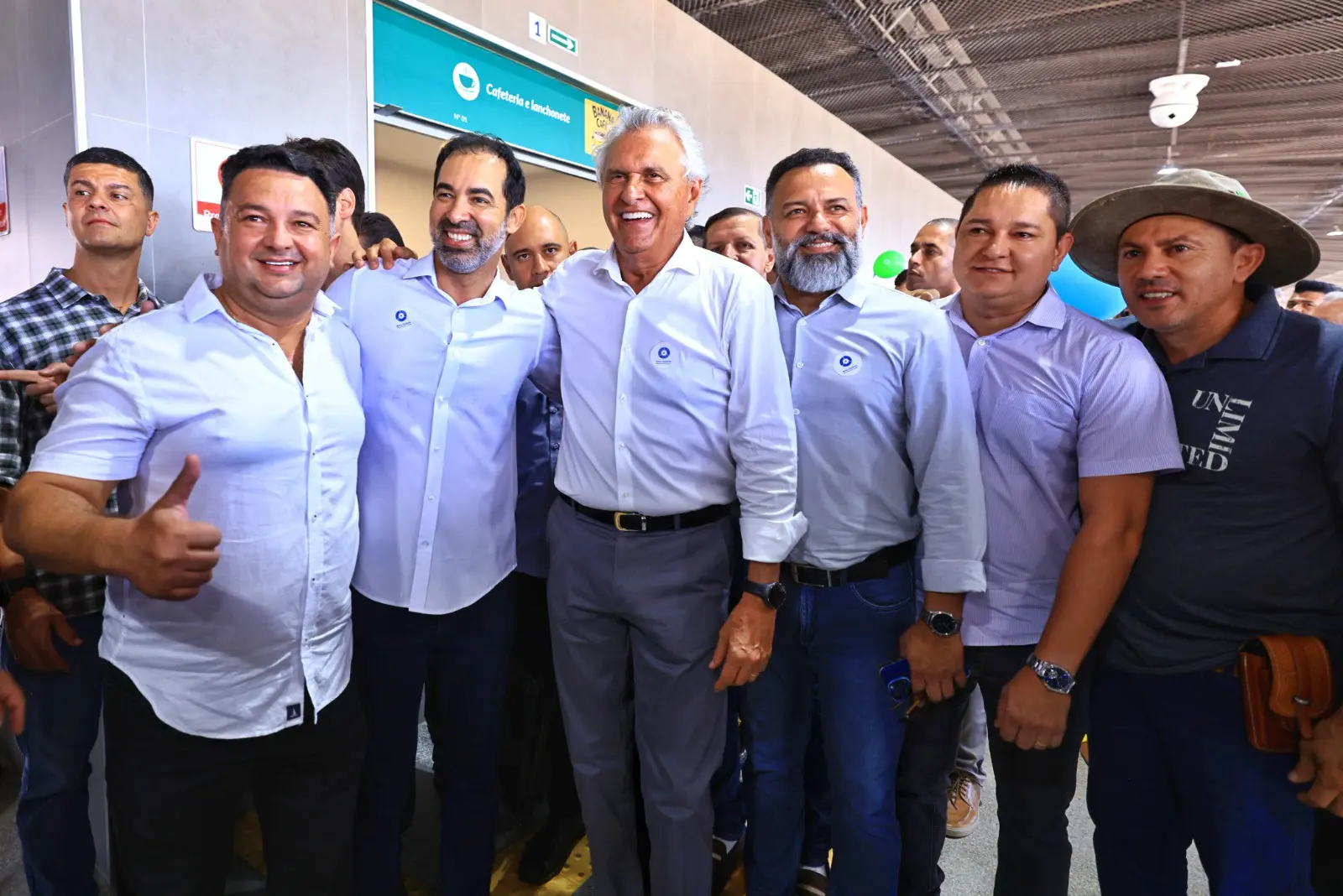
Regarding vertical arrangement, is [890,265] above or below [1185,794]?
above

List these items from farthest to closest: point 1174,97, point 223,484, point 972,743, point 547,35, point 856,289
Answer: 1. point 1174,97
2. point 547,35
3. point 972,743
4. point 856,289
5. point 223,484

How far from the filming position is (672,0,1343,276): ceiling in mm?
5809

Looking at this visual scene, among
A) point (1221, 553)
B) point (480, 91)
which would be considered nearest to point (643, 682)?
point (1221, 553)

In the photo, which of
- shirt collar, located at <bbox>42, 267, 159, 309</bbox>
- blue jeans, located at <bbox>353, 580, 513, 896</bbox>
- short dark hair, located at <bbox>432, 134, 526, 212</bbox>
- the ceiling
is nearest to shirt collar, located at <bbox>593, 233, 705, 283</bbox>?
short dark hair, located at <bbox>432, 134, 526, 212</bbox>

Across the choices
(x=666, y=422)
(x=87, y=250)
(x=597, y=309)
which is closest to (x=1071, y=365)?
(x=666, y=422)

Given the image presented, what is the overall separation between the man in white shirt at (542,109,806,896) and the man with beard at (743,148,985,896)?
0.12 m

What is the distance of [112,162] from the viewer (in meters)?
2.03

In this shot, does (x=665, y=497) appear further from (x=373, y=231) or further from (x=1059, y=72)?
(x=1059, y=72)

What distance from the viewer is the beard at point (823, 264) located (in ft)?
5.62

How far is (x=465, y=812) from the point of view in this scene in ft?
6.11

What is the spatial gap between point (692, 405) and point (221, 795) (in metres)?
1.21

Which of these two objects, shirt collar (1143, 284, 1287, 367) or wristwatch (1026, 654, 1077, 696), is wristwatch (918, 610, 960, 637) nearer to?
wristwatch (1026, 654, 1077, 696)

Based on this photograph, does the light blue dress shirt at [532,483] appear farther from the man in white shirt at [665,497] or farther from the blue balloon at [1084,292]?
the blue balloon at [1084,292]

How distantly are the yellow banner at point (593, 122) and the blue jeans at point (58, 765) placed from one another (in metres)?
3.42
